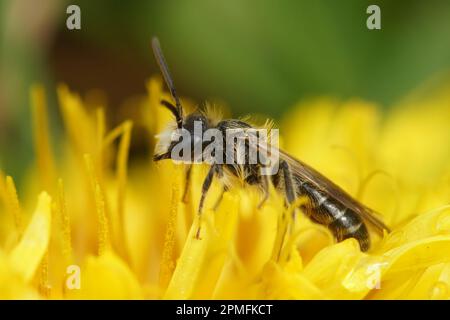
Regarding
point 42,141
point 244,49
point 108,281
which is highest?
point 244,49

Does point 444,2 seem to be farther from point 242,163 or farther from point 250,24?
point 242,163

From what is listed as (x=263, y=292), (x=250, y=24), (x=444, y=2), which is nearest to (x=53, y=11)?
(x=250, y=24)

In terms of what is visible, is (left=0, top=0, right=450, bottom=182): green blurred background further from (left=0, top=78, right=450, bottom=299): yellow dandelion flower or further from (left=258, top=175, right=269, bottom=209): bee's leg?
(left=258, top=175, right=269, bottom=209): bee's leg

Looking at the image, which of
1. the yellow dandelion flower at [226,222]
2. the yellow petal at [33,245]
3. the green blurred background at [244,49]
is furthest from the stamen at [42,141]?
the yellow petal at [33,245]

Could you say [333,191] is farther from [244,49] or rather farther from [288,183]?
[244,49]

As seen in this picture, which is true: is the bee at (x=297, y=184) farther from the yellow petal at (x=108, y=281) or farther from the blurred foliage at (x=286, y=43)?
the blurred foliage at (x=286, y=43)

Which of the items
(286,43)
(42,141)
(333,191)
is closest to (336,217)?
(333,191)

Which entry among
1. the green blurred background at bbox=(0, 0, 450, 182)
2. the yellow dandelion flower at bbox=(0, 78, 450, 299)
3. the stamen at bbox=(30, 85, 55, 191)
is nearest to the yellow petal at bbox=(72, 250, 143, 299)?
the yellow dandelion flower at bbox=(0, 78, 450, 299)
